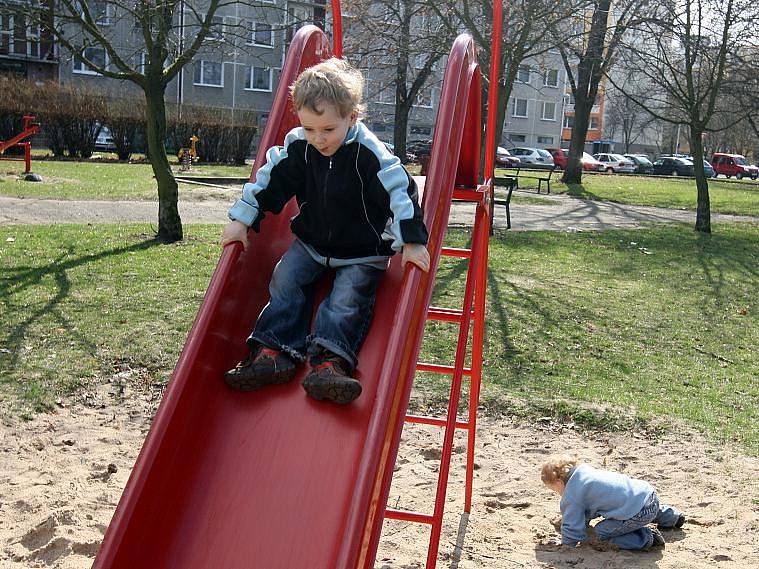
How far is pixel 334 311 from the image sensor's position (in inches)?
126

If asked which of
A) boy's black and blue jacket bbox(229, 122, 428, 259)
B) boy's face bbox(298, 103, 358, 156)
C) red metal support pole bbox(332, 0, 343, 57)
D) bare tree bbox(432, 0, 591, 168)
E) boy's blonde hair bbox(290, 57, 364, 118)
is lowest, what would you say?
boy's black and blue jacket bbox(229, 122, 428, 259)

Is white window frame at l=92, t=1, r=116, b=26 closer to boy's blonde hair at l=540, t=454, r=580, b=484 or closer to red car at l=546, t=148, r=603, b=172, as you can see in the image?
boy's blonde hair at l=540, t=454, r=580, b=484

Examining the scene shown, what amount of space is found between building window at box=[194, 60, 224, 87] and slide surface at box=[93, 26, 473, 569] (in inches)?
1629

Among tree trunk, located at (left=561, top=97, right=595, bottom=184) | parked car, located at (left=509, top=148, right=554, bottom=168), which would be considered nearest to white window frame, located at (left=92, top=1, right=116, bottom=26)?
tree trunk, located at (left=561, top=97, right=595, bottom=184)

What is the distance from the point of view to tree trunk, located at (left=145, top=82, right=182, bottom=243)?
35.6 ft

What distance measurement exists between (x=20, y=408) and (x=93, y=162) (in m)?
21.2

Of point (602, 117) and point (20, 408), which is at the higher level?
point (602, 117)

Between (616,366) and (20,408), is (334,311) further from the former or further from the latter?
(616,366)

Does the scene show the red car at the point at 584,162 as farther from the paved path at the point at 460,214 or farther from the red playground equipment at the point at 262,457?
the red playground equipment at the point at 262,457

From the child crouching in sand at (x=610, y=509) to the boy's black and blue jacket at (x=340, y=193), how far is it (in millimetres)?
1534

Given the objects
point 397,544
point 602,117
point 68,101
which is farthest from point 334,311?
point 602,117

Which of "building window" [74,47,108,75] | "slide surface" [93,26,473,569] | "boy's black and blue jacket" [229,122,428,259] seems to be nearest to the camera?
"slide surface" [93,26,473,569]

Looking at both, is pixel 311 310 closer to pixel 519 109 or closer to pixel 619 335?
pixel 619 335

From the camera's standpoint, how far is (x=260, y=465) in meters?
2.88
